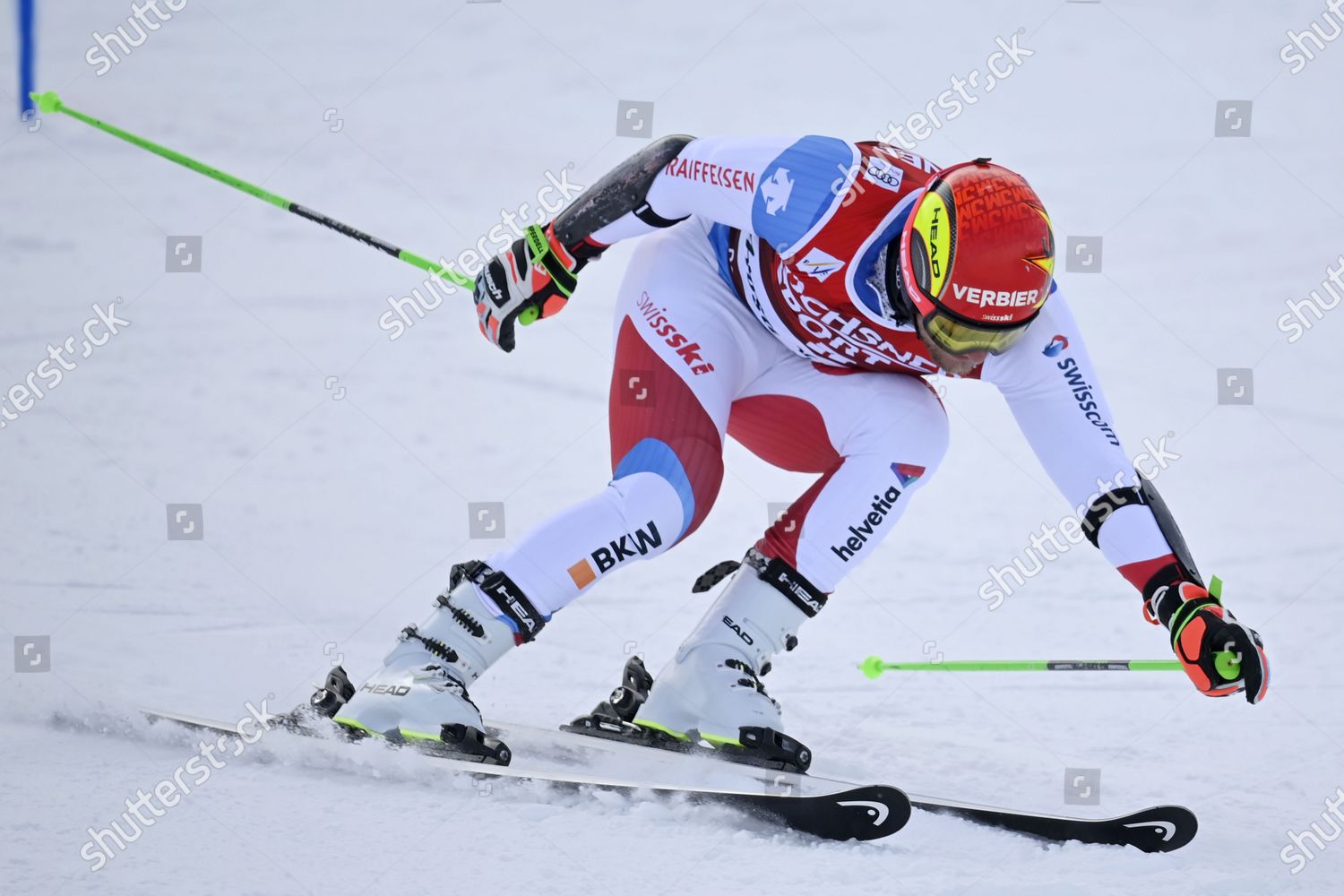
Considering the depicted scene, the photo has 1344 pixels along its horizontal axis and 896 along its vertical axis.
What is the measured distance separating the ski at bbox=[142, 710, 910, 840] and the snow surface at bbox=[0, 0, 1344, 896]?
46mm

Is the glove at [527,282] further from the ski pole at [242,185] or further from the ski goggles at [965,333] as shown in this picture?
the ski goggles at [965,333]

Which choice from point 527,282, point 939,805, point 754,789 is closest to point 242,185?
point 527,282

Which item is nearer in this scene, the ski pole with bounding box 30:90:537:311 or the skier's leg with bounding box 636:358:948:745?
the skier's leg with bounding box 636:358:948:745

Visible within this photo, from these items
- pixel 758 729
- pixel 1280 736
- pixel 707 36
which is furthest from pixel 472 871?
pixel 707 36

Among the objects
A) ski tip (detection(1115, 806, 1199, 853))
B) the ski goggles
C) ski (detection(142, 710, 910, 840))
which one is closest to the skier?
the ski goggles

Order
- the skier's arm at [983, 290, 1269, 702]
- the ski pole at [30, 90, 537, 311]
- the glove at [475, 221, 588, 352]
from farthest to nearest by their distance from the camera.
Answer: the ski pole at [30, 90, 537, 311], the glove at [475, 221, 588, 352], the skier's arm at [983, 290, 1269, 702]

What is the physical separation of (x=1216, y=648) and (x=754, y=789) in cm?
110

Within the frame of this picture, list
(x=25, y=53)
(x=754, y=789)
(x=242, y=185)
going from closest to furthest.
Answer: (x=754, y=789) < (x=242, y=185) < (x=25, y=53)

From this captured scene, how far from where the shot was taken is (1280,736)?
14.1ft

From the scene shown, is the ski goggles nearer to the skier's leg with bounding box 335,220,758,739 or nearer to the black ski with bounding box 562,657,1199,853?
the skier's leg with bounding box 335,220,758,739

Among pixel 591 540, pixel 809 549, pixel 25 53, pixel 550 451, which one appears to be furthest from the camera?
pixel 25 53

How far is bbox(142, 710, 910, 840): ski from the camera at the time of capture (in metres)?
3.25

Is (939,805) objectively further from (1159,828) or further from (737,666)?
(737,666)

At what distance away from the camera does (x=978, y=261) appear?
3248 mm
